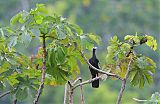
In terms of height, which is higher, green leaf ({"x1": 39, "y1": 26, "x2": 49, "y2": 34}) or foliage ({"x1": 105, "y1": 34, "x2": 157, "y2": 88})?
green leaf ({"x1": 39, "y1": 26, "x2": 49, "y2": 34})

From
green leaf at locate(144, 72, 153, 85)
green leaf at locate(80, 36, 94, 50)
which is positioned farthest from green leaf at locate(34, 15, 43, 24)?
green leaf at locate(144, 72, 153, 85)

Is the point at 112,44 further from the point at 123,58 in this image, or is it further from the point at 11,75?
the point at 11,75

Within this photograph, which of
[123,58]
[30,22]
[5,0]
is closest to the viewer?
[30,22]

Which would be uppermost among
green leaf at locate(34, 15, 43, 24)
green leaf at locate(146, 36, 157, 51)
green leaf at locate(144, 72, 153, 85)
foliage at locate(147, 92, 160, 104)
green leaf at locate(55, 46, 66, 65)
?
green leaf at locate(34, 15, 43, 24)

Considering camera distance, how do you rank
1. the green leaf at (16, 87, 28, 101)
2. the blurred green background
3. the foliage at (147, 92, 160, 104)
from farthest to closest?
the blurred green background, the green leaf at (16, 87, 28, 101), the foliage at (147, 92, 160, 104)

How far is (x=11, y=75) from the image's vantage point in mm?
1623

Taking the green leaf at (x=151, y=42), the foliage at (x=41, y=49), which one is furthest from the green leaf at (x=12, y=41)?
the green leaf at (x=151, y=42)

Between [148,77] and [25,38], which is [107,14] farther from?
[25,38]

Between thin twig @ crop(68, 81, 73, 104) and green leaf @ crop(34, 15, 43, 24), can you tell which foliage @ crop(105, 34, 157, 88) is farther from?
green leaf @ crop(34, 15, 43, 24)

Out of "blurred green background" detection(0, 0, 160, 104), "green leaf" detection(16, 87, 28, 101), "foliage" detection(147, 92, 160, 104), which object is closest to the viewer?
"foliage" detection(147, 92, 160, 104)

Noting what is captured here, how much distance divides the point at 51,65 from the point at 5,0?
1701 centimetres

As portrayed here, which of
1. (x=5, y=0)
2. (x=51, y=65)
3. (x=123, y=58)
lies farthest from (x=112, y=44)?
(x=5, y=0)

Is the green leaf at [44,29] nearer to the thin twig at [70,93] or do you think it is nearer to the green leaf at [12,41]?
the green leaf at [12,41]

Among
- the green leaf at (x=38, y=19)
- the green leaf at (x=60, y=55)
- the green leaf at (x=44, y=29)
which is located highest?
the green leaf at (x=38, y=19)
